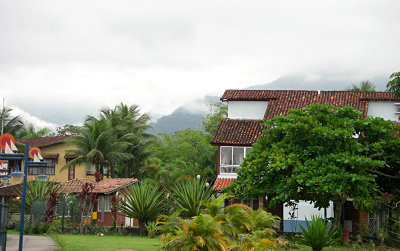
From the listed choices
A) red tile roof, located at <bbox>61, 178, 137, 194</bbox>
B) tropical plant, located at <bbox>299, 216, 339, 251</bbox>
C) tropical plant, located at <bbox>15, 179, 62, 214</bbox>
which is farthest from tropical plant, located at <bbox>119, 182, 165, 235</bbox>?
tropical plant, located at <bbox>299, 216, 339, 251</bbox>

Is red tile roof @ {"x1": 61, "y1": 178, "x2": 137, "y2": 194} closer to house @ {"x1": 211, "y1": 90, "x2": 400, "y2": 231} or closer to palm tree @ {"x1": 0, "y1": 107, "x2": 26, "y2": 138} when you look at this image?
house @ {"x1": 211, "y1": 90, "x2": 400, "y2": 231}

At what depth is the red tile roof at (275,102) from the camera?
33.7m

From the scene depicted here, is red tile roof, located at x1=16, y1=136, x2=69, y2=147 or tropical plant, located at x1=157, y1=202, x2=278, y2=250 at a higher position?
red tile roof, located at x1=16, y1=136, x2=69, y2=147

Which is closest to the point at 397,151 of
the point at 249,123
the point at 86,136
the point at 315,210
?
the point at 315,210

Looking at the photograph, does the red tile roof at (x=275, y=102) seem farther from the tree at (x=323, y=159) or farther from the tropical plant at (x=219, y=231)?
the tropical plant at (x=219, y=231)

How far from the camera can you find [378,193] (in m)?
19.4

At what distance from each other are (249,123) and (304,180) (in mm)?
18097

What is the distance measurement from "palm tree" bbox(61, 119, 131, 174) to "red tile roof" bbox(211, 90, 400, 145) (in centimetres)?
1230

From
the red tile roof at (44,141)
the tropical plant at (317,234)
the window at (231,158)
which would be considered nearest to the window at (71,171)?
the red tile roof at (44,141)

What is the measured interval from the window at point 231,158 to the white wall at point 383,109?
32.2 ft

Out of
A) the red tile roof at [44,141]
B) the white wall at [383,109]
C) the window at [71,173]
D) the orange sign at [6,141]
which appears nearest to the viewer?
the orange sign at [6,141]

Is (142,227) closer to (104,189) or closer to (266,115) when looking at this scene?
(104,189)

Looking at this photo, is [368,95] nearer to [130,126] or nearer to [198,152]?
[198,152]

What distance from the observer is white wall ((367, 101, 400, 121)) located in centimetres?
3547
